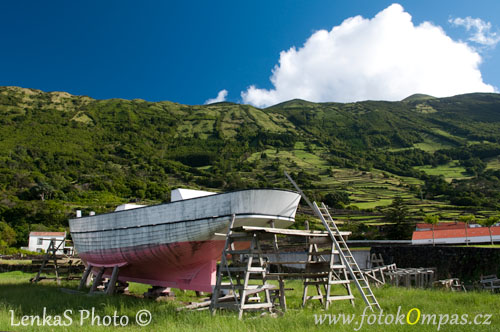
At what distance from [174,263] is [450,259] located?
14.4 metres

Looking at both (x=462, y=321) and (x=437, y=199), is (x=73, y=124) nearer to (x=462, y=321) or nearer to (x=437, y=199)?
(x=437, y=199)

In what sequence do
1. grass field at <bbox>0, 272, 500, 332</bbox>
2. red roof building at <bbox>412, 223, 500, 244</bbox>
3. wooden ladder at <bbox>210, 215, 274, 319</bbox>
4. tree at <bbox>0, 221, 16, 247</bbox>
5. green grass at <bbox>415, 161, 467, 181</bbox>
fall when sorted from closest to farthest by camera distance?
grass field at <bbox>0, 272, 500, 332</bbox>
wooden ladder at <bbox>210, 215, 274, 319</bbox>
red roof building at <bbox>412, 223, 500, 244</bbox>
tree at <bbox>0, 221, 16, 247</bbox>
green grass at <bbox>415, 161, 467, 181</bbox>

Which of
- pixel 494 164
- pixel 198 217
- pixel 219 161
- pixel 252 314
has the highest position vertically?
pixel 219 161

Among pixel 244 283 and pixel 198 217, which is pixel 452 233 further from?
pixel 244 283

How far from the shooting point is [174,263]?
40.0 feet

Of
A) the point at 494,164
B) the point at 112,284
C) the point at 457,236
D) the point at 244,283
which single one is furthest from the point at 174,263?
the point at 494,164

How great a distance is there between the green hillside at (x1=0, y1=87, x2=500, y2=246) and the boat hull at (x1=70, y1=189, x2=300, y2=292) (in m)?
48.9

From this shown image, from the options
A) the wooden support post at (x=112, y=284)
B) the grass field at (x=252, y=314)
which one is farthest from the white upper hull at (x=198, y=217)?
the grass field at (x=252, y=314)

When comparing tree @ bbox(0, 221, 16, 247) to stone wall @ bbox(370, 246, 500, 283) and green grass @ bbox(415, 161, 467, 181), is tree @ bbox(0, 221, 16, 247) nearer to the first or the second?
stone wall @ bbox(370, 246, 500, 283)

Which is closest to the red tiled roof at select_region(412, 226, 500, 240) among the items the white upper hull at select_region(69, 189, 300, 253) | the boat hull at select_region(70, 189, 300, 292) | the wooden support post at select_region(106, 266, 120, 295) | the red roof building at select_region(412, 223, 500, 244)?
the red roof building at select_region(412, 223, 500, 244)

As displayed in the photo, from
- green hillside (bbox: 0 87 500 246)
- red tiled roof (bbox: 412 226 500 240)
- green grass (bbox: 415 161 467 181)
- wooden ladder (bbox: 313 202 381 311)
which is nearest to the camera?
wooden ladder (bbox: 313 202 381 311)

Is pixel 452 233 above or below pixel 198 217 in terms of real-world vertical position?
below

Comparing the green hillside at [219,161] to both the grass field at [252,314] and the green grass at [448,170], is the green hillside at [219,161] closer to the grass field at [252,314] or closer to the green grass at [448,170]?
the green grass at [448,170]

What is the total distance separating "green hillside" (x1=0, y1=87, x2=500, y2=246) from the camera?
82.9 m
